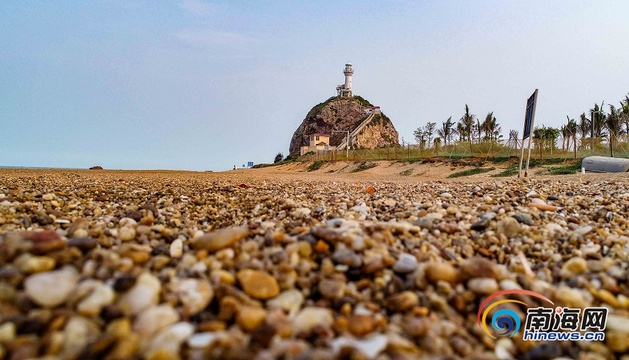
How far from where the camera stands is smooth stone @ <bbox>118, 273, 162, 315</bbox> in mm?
1313

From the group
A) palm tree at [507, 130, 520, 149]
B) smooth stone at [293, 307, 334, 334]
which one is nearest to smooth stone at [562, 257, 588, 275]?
smooth stone at [293, 307, 334, 334]

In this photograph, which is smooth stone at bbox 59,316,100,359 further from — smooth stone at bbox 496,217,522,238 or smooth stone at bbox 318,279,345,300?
smooth stone at bbox 496,217,522,238

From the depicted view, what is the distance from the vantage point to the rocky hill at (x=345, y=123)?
89500 millimetres

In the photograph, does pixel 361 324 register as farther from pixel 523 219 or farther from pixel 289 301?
pixel 523 219

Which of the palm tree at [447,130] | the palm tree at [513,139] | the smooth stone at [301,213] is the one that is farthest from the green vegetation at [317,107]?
the smooth stone at [301,213]

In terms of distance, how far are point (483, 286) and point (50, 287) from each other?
172 cm

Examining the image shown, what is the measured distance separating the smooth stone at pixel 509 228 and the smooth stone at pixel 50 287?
279 centimetres

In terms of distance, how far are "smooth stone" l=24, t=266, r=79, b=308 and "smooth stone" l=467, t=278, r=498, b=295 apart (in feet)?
5.30

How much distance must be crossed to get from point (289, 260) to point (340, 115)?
9555 cm

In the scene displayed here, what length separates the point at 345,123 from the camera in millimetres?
93812

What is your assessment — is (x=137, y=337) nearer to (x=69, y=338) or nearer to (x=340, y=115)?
(x=69, y=338)

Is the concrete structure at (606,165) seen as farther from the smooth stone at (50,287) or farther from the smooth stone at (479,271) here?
the smooth stone at (50,287)

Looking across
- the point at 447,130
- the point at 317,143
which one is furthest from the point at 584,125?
the point at 317,143

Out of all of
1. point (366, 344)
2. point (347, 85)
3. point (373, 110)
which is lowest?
point (366, 344)
